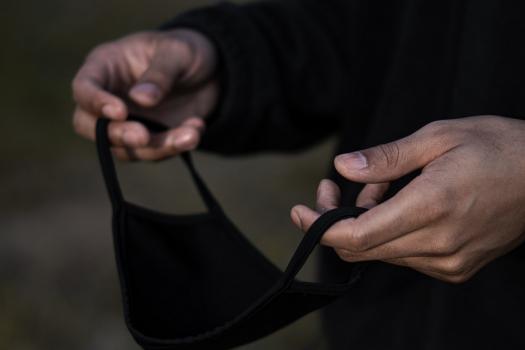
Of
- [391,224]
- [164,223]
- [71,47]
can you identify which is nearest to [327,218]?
[391,224]

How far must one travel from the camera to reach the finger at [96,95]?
0.93 meters

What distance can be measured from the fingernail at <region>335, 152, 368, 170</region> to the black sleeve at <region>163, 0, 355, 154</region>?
1.57 ft

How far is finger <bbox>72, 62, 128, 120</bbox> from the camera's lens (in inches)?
36.6

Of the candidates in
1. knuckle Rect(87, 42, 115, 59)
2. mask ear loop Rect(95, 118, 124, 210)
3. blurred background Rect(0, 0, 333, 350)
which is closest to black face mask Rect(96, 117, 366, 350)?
mask ear loop Rect(95, 118, 124, 210)

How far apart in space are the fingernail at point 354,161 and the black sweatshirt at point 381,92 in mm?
212

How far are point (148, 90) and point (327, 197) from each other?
370mm

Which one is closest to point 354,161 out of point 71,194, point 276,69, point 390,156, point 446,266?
point 390,156

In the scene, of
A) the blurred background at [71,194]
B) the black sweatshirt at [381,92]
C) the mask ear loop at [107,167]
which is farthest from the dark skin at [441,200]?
the blurred background at [71,194]

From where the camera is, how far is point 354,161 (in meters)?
0.63

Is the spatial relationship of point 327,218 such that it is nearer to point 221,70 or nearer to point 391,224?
point 391,224

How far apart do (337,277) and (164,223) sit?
0.27 metres

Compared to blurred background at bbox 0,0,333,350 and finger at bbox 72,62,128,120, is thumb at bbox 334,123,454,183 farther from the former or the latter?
blurred background at bbox 0,0,333,350

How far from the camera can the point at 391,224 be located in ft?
2.01

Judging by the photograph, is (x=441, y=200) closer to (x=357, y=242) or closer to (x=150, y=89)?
(x=357, y=242)
